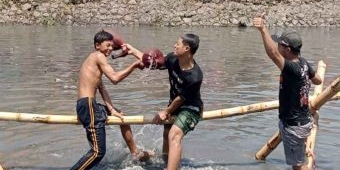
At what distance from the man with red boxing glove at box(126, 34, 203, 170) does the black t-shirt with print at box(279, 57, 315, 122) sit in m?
1.08

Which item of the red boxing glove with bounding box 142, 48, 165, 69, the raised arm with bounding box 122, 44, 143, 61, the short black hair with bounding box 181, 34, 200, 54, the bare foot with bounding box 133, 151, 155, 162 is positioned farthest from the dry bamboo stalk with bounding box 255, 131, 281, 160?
the raised arm with bounding box 122, 44, 143, 61

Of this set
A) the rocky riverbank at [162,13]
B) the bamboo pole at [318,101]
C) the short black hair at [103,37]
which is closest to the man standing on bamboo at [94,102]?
the short black hair at [103,37]

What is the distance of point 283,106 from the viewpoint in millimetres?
6727

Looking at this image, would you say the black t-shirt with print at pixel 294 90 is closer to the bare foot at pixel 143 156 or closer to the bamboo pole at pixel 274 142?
the bamboo pole at pixel 274 142

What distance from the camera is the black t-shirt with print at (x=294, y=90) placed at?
6.43 meters

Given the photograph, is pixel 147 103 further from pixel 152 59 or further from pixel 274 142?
pixel 152 59

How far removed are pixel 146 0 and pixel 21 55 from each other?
18.3 m

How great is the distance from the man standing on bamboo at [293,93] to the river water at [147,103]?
5.11 ft

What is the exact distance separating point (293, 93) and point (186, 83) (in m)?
1.31

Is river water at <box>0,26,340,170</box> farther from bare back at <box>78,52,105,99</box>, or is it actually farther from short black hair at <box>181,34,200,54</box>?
short black hair at <box>181,34,200,54</box>

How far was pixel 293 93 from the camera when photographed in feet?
21.6

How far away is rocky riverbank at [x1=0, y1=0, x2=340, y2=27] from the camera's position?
117 feet

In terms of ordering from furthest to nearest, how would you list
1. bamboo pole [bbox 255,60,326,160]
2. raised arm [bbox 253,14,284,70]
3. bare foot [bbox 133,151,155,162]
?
bare foot [bbox 133,151,155,162]
bamboo pole [bbox 255,60,326,160]
raised arm [bbox 253,14,284,70]

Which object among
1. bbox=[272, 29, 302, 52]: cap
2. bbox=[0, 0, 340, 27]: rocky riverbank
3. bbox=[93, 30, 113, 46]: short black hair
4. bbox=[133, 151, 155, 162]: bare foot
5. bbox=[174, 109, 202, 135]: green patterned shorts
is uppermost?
bbox=[272, 29, 302, 52]: cap
